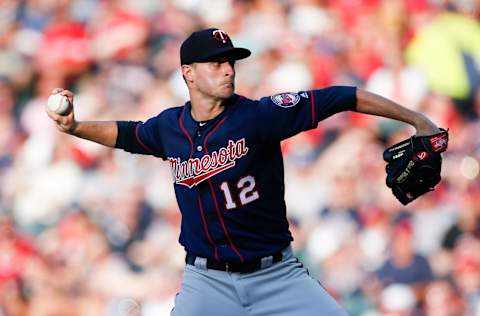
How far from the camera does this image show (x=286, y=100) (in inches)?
185

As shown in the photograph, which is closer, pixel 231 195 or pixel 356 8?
pixel 231 195

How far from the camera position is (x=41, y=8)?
9.78 metres

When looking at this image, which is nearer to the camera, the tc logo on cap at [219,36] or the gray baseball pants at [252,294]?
the gray baseball pants at [252,294]

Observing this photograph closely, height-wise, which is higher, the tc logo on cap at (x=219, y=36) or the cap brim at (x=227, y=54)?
the tc logo on cap at (x=219, y=36)

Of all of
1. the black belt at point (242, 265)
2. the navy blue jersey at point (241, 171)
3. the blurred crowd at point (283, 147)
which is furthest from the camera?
the blurred crowd at point (283, 147)

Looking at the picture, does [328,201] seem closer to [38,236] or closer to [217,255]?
[38,236]

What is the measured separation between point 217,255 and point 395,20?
4.81m

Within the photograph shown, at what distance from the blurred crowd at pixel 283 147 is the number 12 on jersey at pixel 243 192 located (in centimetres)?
337

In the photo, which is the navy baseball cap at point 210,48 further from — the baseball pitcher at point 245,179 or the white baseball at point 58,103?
the white baseball at point 58,103

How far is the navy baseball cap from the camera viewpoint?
15.7 feet

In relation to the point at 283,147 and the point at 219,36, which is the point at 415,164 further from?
the point at 283,147

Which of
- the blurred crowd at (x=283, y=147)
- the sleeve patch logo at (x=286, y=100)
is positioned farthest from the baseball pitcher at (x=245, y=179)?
the blurred crowd at (x=283, y=147)

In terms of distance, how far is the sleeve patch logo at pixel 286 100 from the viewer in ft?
15.3

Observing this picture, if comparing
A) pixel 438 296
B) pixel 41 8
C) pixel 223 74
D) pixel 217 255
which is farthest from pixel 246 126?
pixel 41 8
